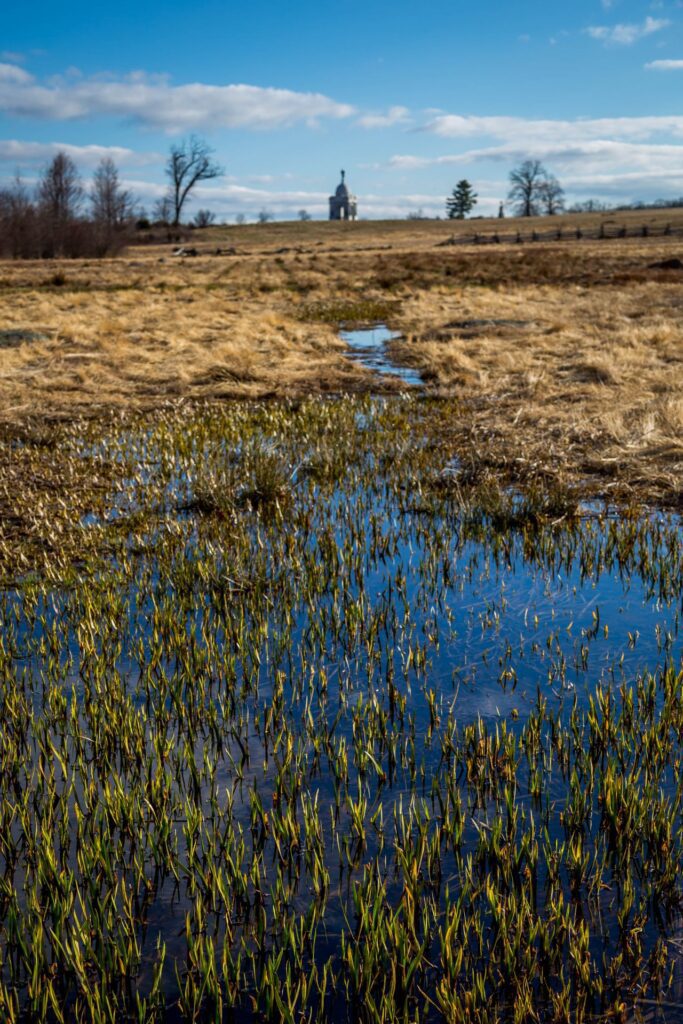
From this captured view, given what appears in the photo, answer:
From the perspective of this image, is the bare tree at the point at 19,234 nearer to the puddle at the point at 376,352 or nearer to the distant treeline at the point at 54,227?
the distant treeline at the point at 54,227

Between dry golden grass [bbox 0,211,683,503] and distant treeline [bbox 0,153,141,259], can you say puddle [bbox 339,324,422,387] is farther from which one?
distant treeline [bbox 0,153,141,259]

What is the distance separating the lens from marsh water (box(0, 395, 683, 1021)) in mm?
2863

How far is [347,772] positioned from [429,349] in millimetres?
15019

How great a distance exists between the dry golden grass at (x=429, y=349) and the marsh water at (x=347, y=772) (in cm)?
323

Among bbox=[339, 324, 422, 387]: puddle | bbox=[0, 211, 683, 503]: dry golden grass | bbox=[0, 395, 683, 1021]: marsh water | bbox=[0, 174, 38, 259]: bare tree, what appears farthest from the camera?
bbox=[0, 174, 38, 259]: bare tree

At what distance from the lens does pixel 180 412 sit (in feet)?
41.7

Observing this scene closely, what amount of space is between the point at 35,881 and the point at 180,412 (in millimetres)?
9958

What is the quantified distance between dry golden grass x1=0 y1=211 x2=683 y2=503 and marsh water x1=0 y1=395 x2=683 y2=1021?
127 inches

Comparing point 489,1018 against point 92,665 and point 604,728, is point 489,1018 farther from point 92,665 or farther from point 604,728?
point 92,665

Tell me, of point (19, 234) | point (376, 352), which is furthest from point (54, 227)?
point (376, 352)

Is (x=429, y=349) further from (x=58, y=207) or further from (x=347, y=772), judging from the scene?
(x=58, y=207)

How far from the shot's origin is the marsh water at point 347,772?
2863 millimetres

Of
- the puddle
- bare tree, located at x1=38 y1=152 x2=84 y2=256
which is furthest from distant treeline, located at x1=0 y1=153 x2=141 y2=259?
the puddle

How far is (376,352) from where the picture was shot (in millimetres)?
19578
